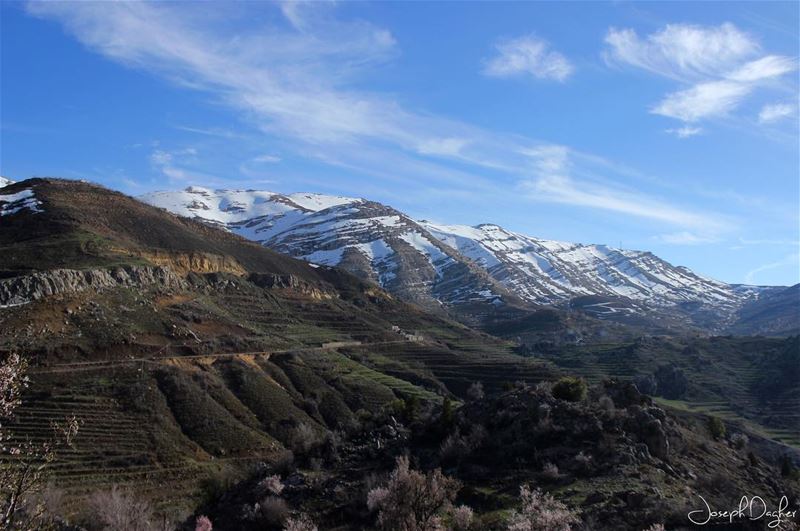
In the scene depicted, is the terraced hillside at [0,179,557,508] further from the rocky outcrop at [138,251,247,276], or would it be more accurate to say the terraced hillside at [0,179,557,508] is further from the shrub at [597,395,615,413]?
the shrub at [597,395,615,413]

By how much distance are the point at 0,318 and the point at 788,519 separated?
74.2 metres

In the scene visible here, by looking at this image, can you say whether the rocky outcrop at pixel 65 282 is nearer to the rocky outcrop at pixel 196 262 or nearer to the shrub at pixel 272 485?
the rocky outcrop at pixel 196 262

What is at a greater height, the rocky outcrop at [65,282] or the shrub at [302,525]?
the rocky outcrop at [65,282]

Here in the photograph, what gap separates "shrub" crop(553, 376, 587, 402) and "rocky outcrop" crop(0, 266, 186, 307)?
Result: 64.6m

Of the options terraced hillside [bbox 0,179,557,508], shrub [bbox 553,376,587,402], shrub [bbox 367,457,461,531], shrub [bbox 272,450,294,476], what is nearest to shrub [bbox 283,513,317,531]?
shrub [bbox 367,457,461,531]

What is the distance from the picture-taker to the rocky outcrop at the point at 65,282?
73188 millimetres

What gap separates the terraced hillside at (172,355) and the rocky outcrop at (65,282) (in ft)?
0.63

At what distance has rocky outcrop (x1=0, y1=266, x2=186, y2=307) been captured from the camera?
73.2 m

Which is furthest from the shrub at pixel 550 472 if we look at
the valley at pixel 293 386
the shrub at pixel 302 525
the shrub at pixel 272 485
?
the shrub at pixel 272 485

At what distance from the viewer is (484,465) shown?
97.7 ft

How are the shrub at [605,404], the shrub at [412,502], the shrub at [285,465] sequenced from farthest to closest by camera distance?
the shrub at [605,404] → the shrub at [285,465] → the shrub at [412,502]

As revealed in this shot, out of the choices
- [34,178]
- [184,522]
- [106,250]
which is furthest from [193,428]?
[34,178]

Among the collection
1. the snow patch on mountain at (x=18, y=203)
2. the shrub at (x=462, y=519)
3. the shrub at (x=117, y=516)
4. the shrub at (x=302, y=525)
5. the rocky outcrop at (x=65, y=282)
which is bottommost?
the shrub at (x=117, y=516)

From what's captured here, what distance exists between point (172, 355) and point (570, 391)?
56.0 meters
